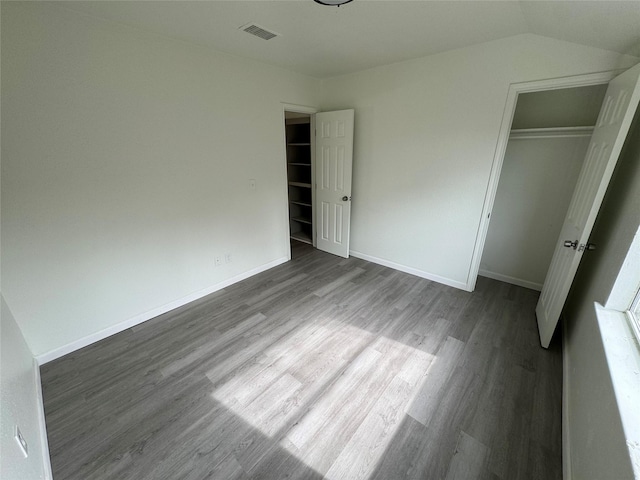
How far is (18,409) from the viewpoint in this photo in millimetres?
1190

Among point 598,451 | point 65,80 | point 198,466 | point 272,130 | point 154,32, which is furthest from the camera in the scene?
point 272,130

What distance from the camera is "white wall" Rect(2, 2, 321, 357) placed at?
1.72 m

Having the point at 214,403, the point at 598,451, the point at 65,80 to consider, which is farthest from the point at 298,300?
the point at 65,80

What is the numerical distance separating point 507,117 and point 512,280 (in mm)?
1877

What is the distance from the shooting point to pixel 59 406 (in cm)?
168

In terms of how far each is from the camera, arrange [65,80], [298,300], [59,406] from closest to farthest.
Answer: [59,406] < [65,80] < [298,300]

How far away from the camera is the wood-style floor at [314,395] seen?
137 centimetres

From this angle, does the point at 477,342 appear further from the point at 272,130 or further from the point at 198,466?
the point at 272,130

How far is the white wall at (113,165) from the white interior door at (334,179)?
808 mm

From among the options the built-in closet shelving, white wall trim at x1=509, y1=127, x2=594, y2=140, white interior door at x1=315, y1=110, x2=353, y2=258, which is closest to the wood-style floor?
white interior door at x1=315, y1=110, x2=353, y2=258

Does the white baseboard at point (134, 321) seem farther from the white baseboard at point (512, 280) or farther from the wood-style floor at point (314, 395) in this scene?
the white baseboard at point (512, 280)

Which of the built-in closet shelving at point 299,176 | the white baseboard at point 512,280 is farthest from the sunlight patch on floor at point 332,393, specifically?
the built-in closet shelving at point 299,176

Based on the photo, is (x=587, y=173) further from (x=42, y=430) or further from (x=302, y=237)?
(x=42, y=430)

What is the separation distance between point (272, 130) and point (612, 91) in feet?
9.69
